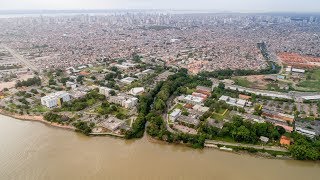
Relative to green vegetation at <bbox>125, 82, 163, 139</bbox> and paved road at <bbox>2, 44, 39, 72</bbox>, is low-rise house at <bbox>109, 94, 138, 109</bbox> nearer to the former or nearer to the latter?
green vegetation at <bbox>125, 82, 163, 139</bbox>

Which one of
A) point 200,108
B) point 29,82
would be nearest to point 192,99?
point 200,108

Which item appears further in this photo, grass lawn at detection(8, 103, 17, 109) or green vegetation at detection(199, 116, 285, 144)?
grass lawn at detection(8, 103, 17, 109)

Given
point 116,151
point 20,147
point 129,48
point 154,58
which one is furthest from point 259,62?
point 20,147

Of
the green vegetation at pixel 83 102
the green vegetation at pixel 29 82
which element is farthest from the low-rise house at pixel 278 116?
the green vegetation at pixel 29 82

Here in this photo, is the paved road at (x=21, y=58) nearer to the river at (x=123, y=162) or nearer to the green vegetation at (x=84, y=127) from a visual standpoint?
the green vegetation at (x=84, y=127)

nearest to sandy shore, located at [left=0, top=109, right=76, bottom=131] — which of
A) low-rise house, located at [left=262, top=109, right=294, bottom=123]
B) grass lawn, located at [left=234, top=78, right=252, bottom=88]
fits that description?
low-rise house, located at [left=262, top=109, right=294, bottom=123]
